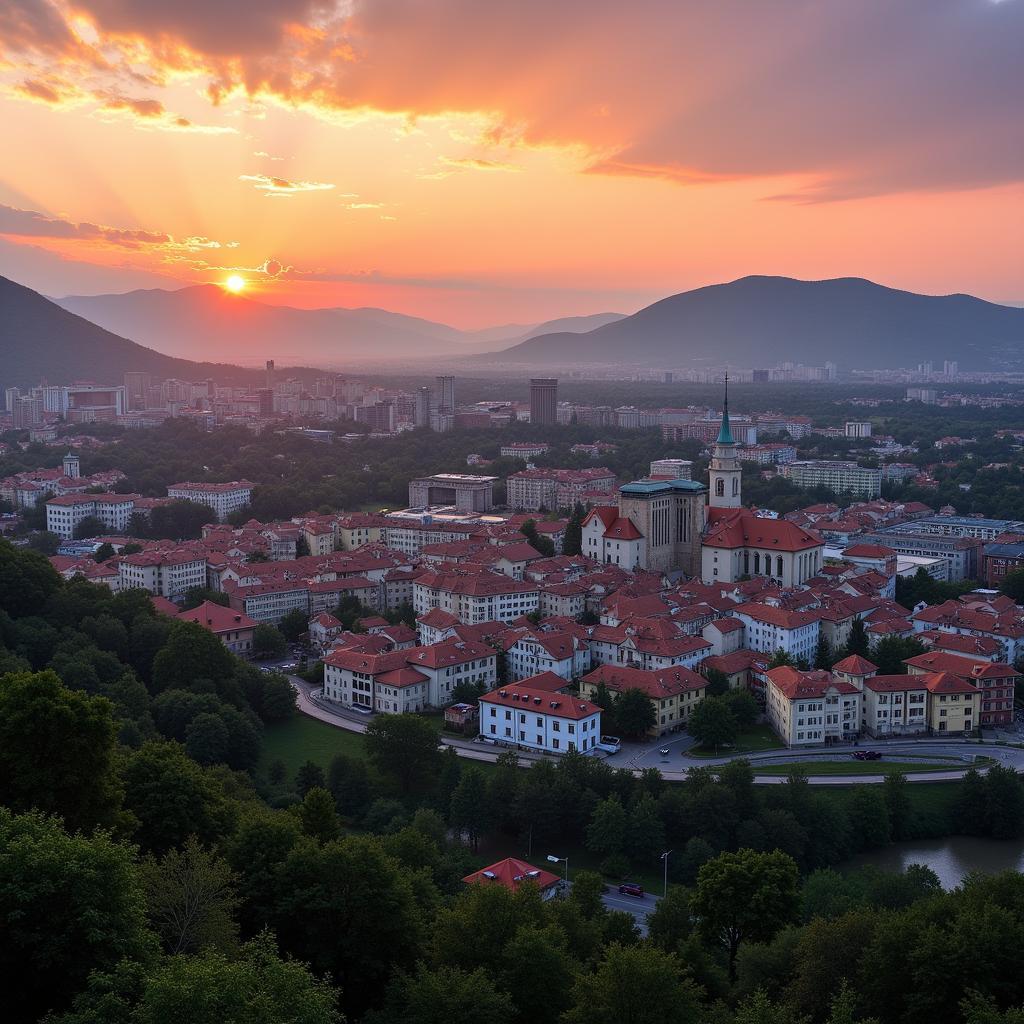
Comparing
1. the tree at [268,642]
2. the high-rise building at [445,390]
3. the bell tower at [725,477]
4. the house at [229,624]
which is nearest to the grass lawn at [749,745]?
the tree at [268,642]

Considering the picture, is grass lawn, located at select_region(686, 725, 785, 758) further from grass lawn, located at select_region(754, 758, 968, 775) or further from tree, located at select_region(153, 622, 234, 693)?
tree, located at select_region(153, 622, 234, 693)

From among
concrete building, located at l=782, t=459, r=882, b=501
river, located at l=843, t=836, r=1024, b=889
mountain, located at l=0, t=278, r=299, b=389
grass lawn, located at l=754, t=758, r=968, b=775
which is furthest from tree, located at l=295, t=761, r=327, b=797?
mountain, located at l=0, t=278, r=299, b=389

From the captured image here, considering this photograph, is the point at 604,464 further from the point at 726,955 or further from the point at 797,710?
the point at 726,955

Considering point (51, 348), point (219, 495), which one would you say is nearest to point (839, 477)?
point (219, 495)

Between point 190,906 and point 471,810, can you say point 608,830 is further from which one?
point 190,906

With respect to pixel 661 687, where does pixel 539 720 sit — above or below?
below

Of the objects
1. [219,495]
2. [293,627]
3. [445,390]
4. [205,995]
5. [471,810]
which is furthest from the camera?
[445,390]
